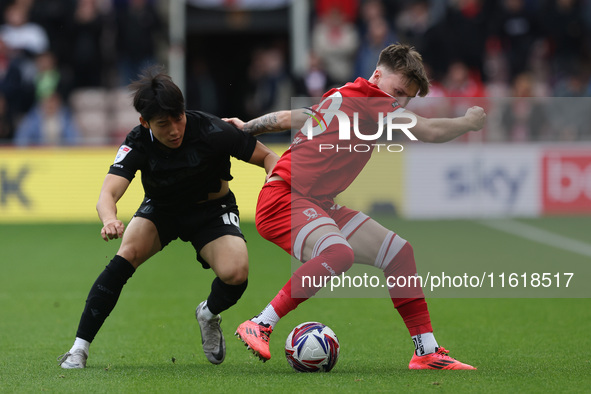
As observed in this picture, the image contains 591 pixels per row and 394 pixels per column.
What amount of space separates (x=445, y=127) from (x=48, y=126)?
11939mm

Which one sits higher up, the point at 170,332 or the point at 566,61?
the point at 566,61

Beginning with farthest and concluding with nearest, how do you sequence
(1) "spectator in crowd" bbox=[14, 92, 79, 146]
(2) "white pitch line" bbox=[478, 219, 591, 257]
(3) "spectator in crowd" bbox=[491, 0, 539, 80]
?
(3) "spectator in crowd" bbox=[491, 0, 539, 80] < (1) "spectator in crowd" bbox=[14, 92, 79, 146] < (2) "white pitch line" bbox=[478, 219, 591, 257]

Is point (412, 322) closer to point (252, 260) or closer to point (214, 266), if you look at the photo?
point (214, 266)

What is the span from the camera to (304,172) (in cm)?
581

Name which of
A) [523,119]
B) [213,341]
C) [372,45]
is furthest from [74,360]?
[372,45]

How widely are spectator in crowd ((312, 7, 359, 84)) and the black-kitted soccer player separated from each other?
11.2 m

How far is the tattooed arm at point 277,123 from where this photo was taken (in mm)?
5980

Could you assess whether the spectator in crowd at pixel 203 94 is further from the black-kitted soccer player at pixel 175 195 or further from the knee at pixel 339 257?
the knee at pixel 339 257

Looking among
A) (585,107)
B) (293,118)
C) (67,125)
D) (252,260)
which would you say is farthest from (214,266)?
(67,125)

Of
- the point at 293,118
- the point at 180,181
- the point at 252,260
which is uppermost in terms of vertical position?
the point at 293,118

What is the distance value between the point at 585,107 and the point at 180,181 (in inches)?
401

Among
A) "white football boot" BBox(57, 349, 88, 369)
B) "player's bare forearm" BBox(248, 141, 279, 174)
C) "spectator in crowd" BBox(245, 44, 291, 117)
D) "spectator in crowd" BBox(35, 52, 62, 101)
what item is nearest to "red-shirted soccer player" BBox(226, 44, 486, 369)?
"player's bare forearm" BBox(248, 141, 279, 174)

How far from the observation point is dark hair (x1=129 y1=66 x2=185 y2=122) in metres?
5.58

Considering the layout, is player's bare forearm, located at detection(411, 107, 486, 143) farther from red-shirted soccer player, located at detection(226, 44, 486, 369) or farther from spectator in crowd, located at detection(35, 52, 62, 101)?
spectator in crowd, located at detection(35, 52, 62, 101)
